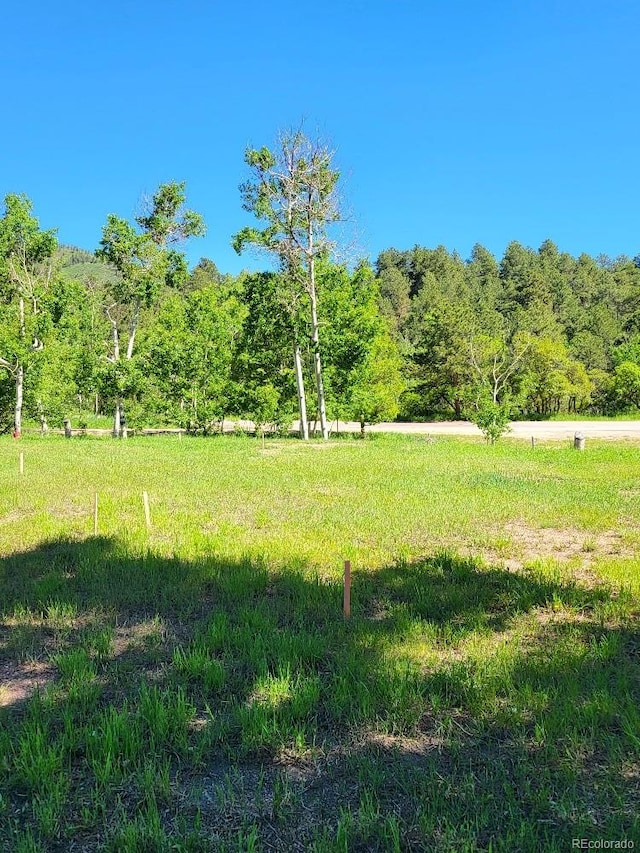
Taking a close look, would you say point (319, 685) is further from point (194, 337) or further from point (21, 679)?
point (194, 337)

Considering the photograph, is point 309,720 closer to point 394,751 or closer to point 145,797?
point 394,751

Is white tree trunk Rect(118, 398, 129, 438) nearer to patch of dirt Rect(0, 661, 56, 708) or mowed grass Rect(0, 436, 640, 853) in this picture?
Answer: mowed grass Rect(0, 436, 640, 853)

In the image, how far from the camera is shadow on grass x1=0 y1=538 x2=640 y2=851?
2.59m

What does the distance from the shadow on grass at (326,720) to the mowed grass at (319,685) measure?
0.05 feet

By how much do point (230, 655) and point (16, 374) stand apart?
30.6 meters

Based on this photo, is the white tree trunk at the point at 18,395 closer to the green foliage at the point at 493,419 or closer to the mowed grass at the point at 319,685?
the mowed grass at the point at 319,685

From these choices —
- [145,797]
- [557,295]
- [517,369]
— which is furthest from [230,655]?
[557,295]

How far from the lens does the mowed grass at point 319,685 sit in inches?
103

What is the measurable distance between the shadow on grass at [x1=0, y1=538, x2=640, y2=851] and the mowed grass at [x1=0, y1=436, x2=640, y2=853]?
0.05ft

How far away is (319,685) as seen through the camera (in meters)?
3.77

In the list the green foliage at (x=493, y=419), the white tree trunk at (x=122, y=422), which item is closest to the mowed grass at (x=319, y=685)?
the green foliage at (x=493, y=419)

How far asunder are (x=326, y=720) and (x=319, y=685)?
12.5 inches

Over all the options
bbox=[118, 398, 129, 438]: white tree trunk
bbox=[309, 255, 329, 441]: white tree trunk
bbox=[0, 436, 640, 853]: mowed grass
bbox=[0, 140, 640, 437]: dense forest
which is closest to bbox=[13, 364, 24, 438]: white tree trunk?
bbox=[0, 140, 640, 437]: dense forest

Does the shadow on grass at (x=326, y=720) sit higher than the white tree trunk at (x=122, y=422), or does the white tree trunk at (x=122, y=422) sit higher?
the white tree trunk at (x=122, y=422)
